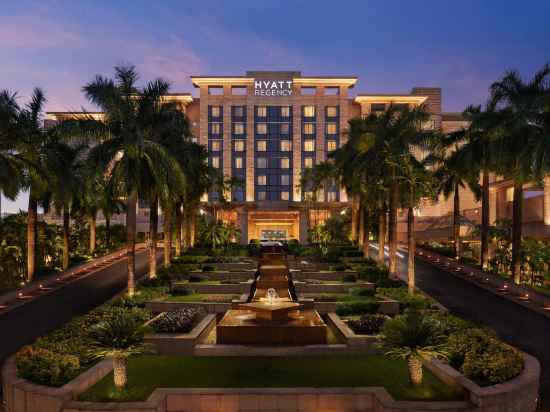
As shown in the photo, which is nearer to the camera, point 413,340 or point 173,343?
point 413,340

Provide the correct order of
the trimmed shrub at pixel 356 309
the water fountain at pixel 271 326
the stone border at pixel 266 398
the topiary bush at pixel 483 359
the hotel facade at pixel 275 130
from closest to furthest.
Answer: the stone border at pixel 266 398, the topiary bush at pixel 483 359, the water fountain at pixel 271 326, the trimmed shrub at pixel 356 309, the hotel facade at pixel 275 130

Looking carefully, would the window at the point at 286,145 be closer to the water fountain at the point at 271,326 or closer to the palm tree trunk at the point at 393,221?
the palm tree trunk at the point at 393,221

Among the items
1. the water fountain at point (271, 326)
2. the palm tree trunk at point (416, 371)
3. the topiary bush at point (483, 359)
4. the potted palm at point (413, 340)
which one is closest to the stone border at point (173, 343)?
the water fountain at point (271, 326)

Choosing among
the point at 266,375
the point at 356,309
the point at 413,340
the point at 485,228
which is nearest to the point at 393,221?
the point at 485,228

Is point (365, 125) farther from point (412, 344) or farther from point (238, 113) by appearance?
point (238, 113)

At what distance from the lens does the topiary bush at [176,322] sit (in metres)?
17.9

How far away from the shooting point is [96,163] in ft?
87.9

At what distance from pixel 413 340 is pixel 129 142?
19699 mm

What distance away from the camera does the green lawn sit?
11906 mm

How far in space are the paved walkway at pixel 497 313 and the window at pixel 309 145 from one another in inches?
2161

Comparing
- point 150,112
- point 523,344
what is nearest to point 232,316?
point 523,344

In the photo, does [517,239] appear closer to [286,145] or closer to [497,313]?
Answer: [497,313]

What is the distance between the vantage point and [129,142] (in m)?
26.5

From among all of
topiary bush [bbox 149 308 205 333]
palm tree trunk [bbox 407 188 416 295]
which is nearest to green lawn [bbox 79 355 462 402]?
topiary bush [bbox 149 308 205 333]
